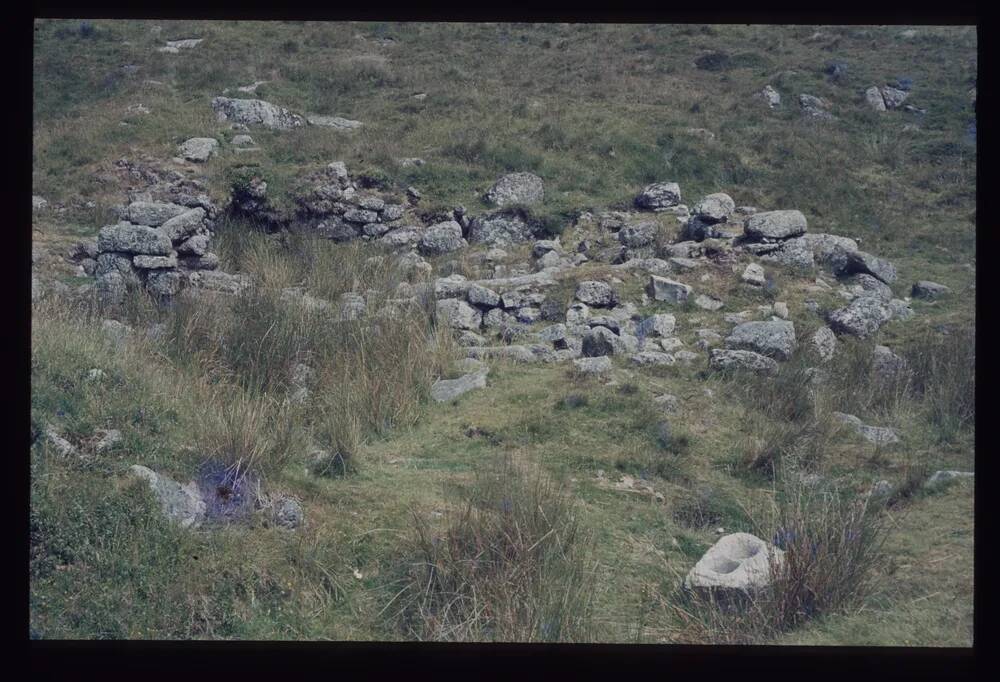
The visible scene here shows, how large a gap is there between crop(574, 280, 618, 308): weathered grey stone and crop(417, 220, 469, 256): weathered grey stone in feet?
9.38

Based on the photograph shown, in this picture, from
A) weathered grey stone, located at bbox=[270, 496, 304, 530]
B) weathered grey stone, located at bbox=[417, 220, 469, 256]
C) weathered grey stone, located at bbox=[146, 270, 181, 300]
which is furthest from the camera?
weathered grey stone, located at bbox=[417, 220, 469, 256]

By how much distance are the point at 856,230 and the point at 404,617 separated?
1162cm

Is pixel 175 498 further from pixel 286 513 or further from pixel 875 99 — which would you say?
pixel 875 99

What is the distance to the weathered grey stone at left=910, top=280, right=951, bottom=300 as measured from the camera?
11.3 meters

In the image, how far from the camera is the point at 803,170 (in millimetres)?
16031

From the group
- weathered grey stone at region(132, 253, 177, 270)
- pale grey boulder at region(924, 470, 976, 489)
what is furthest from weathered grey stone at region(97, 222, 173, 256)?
pale grey boulder at region(924, 470, 976, 489)

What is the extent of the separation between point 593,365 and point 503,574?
4.37 m

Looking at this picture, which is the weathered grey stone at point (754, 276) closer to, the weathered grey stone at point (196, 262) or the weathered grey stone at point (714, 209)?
the weathered grey stone at point (714, 209)

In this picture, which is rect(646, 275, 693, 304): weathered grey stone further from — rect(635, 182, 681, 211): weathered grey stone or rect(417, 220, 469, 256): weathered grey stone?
rect(635, 182, 681, 211): weathered grey stone

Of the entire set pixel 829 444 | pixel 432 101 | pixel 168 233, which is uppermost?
pixel 432 101

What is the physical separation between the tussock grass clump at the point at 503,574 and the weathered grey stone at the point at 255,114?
13424 millimetres

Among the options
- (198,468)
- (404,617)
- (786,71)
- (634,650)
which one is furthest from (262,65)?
(634,650)

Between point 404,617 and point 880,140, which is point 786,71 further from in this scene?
point 404,617

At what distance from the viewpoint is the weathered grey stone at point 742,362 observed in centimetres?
864
